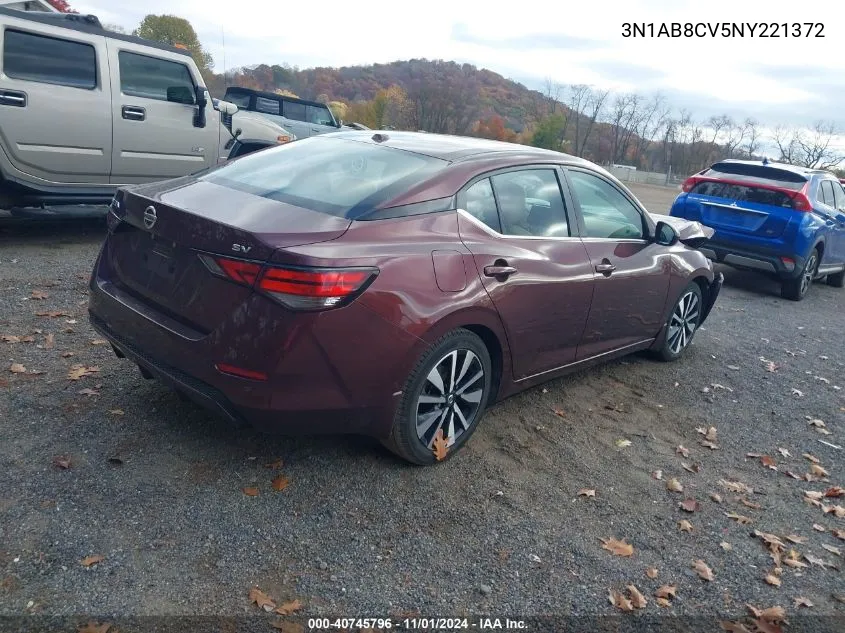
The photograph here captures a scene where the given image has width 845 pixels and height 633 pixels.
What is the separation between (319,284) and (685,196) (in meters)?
8.37

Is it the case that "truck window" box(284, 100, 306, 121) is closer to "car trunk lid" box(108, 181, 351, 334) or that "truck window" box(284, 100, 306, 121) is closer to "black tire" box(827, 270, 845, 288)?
"black tire" box(827, 270, 845, 288)

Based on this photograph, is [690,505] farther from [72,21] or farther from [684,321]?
[72,21]

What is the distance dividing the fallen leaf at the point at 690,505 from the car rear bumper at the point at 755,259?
607cm

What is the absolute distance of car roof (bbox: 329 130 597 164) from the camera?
12.7 feet

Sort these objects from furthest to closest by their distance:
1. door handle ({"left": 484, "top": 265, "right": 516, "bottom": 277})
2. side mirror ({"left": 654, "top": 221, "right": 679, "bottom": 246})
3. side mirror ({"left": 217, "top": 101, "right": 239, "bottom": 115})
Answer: side mirror ({"left": 217, "top": 101, "right": 239, "bottom": 115})
side mirror ({"left": 654, "top": 221, "right": 679, "bottom": 246})
door handle ({"left": 484, "top": 265, "right": 516, "bottom": 277})

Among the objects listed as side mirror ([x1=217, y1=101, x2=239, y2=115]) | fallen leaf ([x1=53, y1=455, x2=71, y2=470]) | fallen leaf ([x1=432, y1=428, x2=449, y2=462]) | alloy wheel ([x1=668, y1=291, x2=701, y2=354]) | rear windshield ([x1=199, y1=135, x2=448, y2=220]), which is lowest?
fallen leaf ([x1=53, y1=455, x2=71, y2=470])

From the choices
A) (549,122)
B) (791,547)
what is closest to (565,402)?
(791,547)

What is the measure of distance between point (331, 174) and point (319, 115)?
1327 cm

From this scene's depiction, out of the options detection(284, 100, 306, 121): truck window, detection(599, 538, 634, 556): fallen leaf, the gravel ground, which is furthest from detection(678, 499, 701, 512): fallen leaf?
detection(284, 100, 306, 121): truck window

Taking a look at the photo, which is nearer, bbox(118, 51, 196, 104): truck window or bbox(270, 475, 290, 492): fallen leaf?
bbox(270, 475, 290, 492): fallen leaf

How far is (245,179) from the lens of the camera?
3.68m

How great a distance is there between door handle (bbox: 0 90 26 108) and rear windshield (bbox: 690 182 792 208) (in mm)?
8282

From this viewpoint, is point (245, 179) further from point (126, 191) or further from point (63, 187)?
point (63, 187)

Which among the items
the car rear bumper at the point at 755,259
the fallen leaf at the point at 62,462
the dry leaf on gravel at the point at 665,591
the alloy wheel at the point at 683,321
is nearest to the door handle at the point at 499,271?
the dry leaf on gravel at the point at 665,591
